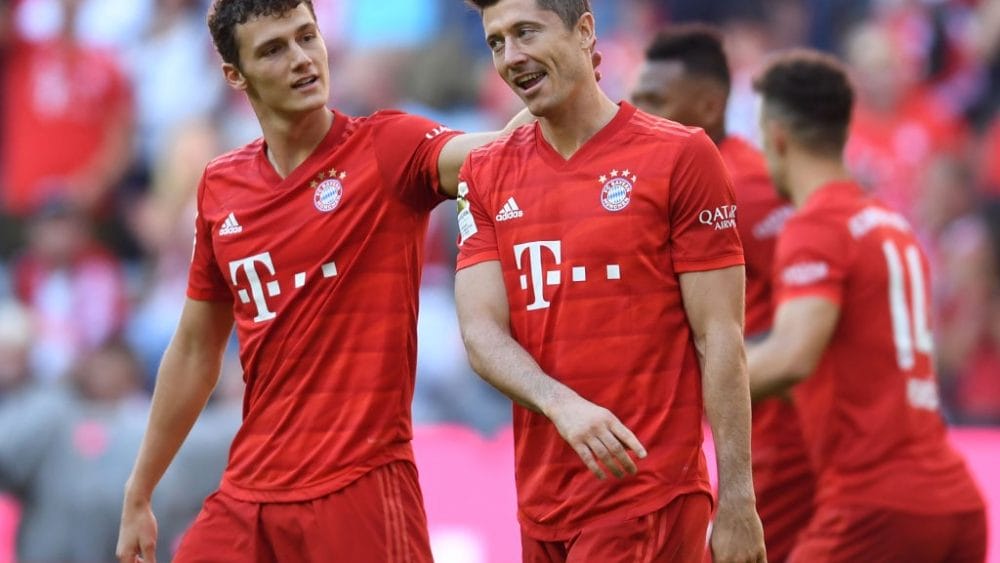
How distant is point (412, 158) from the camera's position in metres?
5.11

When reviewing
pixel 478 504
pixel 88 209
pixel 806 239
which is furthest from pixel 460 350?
pixel 806 239

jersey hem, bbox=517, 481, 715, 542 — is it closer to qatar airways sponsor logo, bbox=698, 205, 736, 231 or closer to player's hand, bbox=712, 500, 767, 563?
player's hand, bbox=712, 500, 767, 563

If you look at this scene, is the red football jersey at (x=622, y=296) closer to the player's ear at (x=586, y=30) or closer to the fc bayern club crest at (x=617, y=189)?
the fc bayern club crest at (x=617, y=189)

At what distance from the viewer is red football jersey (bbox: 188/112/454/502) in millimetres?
4984

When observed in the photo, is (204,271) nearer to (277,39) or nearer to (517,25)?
(277,39)

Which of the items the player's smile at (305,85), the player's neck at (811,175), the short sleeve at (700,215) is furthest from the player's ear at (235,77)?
the player's neck at (811,175)

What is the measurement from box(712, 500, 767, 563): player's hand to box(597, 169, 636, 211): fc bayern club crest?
2.77 ft

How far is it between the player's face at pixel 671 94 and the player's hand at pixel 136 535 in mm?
2462

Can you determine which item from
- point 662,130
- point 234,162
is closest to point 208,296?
point 234,162

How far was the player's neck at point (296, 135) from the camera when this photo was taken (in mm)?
5234

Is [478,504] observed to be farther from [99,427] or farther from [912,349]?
[912,349]

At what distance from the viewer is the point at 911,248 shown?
5918 millimetres

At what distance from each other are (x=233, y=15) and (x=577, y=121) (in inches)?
53.0

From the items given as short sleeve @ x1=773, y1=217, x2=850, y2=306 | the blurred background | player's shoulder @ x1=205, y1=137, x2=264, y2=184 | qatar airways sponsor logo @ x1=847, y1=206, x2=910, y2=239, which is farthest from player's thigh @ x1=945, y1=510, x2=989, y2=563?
the blurred background
